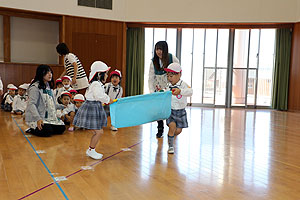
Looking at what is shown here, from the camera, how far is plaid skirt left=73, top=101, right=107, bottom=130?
3584 millimetres

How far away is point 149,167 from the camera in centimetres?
339

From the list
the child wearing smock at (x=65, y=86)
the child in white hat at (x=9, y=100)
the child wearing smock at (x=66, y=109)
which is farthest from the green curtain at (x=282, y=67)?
the child in white hat at (x=9, y=100)

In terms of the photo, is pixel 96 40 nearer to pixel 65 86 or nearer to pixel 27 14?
pixel 27 14

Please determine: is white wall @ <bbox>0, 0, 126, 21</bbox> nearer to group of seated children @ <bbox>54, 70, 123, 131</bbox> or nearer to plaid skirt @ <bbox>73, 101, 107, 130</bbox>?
group of seated children @ <bbox>54, 70, 123, 131</bbox>

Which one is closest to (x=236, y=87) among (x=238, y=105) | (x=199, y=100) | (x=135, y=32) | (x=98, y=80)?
(x=238, y=105)

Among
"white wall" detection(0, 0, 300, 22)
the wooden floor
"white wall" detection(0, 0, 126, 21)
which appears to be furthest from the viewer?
"white wall" detection(0, 0, 300, 22)

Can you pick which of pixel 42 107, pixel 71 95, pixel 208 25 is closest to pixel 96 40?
pixel 208 25

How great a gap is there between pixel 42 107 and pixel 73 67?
1.46 metres

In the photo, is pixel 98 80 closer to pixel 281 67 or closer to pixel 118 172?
pixel 118 172

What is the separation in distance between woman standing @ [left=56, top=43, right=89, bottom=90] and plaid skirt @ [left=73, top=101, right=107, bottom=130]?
2348 millimetres

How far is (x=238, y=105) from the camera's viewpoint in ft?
34.3

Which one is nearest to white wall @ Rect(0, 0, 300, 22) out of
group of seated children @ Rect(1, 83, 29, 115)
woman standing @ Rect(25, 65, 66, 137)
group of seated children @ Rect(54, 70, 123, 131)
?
group of seated children @ Rect(1, 83, 29, 115)

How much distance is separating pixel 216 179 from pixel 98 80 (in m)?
1.67

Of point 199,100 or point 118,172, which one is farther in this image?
point 199,100
